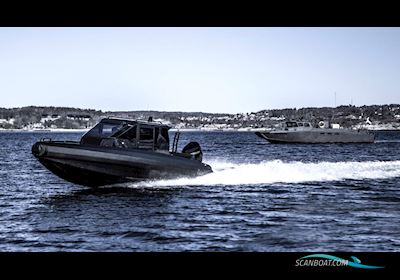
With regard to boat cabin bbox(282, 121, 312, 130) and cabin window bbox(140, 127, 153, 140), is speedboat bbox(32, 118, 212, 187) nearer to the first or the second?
cabin window bbox(140, 127, 153, 140)

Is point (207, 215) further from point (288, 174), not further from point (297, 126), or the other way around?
point (297, 126)

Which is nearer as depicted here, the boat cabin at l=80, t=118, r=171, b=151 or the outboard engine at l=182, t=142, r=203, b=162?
the boat cabin at l=80, t=118, r=171, b=151

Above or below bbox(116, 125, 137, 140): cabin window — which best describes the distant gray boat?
below

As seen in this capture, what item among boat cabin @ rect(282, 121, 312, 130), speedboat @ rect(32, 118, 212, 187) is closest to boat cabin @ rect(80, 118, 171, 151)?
speedboat @ rect(32, 118, 212, 187)

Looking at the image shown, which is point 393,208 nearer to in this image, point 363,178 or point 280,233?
point 280,233

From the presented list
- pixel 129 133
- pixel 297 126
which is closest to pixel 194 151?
pixel 129 133

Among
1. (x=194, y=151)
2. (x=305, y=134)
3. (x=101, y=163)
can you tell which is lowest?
(x=305, y=134)

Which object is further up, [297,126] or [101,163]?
[297,126]

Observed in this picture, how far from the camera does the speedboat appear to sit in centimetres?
1614

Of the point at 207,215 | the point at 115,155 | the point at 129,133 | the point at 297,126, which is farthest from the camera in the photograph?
the point at 297,126

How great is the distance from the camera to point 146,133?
1809 cm

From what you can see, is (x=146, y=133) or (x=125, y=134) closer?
(x=125, y=134)

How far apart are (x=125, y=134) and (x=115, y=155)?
3.67 feet
